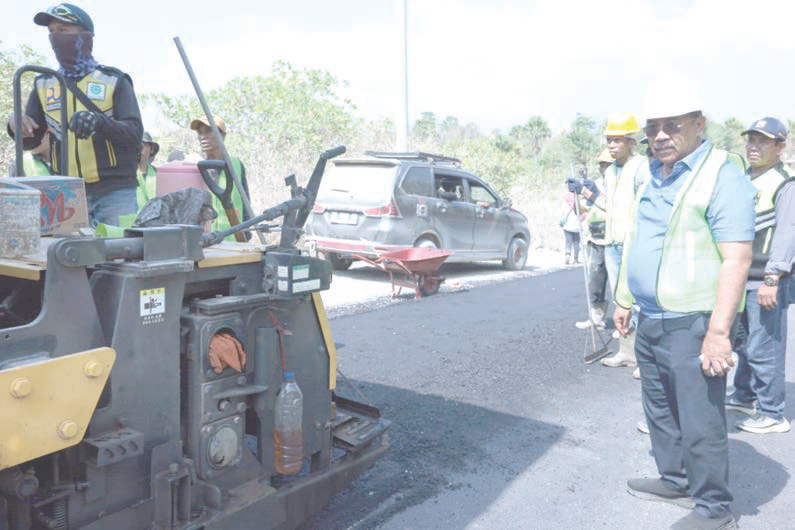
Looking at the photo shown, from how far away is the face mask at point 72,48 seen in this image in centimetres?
367

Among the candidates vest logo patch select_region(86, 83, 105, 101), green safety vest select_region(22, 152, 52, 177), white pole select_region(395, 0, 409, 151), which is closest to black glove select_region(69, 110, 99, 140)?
vest logo patch select_region(86, 83, 105, 101)

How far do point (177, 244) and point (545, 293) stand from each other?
316 inches

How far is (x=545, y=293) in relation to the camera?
988cm

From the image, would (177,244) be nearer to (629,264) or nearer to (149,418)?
(149,418)

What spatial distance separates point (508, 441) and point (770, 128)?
108 inches

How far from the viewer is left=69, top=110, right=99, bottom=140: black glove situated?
3393mm

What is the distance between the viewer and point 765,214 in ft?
14.8

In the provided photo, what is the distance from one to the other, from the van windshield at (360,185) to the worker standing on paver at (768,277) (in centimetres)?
662

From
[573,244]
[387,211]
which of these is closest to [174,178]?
[387,211]

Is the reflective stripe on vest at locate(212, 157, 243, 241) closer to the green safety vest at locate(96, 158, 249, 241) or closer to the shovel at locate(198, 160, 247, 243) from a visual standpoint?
the green safety vest at locate(96, 158, 249, 241)

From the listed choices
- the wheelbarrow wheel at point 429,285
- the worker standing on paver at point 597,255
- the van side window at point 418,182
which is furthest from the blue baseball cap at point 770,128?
the van side window at point 418,182

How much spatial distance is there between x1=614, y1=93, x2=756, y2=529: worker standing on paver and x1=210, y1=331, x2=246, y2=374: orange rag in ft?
6.44

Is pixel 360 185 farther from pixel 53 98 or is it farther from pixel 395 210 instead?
pixel 53 98

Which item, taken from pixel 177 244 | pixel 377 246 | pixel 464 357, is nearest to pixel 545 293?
pixel 377 246
